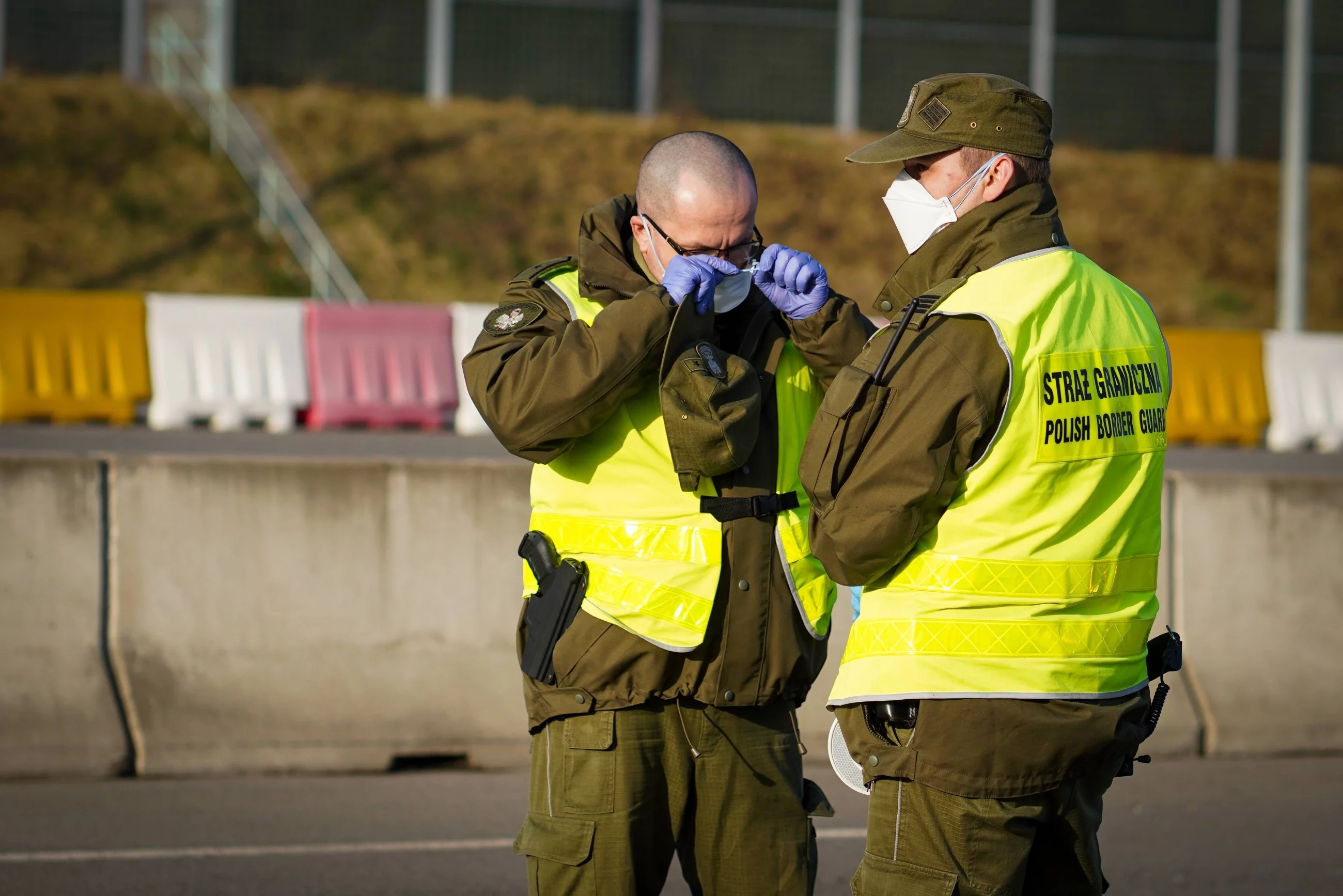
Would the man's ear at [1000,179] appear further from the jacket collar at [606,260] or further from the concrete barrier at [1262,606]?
the concrete barrier at [1262,606]

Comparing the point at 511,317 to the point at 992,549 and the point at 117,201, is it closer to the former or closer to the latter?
the point at 992,549

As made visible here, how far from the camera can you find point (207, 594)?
259 inches

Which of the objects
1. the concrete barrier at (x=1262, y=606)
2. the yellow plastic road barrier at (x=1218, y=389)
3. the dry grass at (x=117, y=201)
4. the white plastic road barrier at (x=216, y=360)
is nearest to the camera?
the concrete barrier at (x=1262, y=606)

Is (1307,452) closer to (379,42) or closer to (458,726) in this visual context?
(458,726)

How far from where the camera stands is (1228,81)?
32875 millimetres

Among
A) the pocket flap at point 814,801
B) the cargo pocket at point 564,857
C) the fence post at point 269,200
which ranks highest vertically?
the fence post at point 269,200

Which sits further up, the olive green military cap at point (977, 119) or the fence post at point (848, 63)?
the fence post at point (848, 63)

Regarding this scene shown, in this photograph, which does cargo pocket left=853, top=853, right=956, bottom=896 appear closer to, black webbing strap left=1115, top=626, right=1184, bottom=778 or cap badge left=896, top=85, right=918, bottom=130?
black webbing strap left=1115, top=626, right=1184, bottom=778

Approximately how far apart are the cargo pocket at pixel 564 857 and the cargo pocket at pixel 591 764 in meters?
0.04

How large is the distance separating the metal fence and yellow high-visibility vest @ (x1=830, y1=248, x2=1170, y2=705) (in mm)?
28127

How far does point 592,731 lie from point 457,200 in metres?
25.0

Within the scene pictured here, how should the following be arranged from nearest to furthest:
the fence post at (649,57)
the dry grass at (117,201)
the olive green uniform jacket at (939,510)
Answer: the olive green uniform jacket at (939,510), the dry grass at (117,201), the fence post at (649,57)

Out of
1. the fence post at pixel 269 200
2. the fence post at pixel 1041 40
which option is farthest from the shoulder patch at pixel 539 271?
the fence post at pixel 1041 40

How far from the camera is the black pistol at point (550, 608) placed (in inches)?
137
